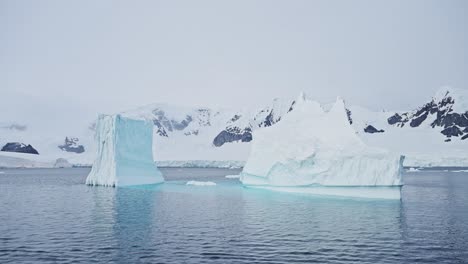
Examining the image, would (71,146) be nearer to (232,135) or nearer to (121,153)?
(232,135)

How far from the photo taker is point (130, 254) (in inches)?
564

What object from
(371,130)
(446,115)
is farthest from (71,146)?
(446,115)

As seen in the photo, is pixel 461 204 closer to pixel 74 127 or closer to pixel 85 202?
pixel 85 202

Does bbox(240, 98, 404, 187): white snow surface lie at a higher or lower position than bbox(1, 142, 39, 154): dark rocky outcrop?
lower

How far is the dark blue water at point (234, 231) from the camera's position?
46.4ft

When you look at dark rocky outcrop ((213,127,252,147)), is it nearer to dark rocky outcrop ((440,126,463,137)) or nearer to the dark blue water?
dark rocky outcrop ((440,126,463,137))

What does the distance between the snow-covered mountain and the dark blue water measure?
67.4 m

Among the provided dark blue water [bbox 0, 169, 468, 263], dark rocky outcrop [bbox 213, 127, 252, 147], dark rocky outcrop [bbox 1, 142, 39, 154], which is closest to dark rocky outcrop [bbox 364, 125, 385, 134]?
dark rocky outcrop [bbox 213, 127, 252, 147]

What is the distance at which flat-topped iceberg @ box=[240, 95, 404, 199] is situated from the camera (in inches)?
1170

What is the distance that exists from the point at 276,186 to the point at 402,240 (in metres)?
20.0

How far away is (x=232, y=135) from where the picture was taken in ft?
498

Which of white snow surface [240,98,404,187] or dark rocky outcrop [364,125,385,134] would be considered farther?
dark rocky outcrop [364,125,385,134]

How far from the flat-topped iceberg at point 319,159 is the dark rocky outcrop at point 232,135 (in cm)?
10916

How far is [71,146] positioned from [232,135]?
51041 millimetres
